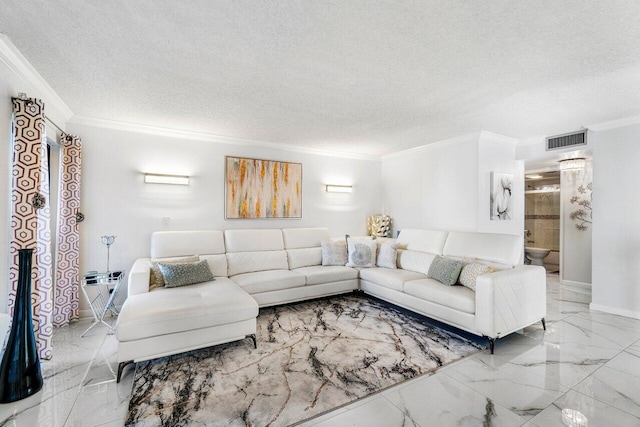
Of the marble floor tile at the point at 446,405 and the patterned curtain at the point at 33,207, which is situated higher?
the patterned curtain at the point at 33,207

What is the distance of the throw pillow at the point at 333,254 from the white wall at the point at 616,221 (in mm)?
3305

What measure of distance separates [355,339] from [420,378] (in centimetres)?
81

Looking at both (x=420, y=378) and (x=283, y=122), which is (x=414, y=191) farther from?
(x=420, y=378)

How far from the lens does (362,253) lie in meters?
4.43

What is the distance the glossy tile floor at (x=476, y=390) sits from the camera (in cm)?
182

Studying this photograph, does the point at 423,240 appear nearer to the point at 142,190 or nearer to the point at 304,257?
the point at 304,257

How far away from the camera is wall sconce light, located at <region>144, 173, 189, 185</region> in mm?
3820

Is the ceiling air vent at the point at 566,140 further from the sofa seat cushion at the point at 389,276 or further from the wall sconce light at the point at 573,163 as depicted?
the sofa seat cushion at the point at 389,276

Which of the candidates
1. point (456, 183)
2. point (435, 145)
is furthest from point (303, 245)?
point (435, 145)

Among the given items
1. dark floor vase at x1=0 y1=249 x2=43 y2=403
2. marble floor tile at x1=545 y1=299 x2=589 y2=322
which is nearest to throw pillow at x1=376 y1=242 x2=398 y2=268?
marble floor tile at x1=545 y1=299 x2=589 y2=322

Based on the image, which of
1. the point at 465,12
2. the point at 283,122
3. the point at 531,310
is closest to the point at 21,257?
the point at 283,122

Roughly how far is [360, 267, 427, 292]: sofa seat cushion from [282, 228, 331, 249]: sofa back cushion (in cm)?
93

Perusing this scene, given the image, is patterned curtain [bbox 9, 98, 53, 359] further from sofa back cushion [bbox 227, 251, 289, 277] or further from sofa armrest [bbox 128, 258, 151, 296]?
sofa back cushion [bbox 227, 251, 289, 277]

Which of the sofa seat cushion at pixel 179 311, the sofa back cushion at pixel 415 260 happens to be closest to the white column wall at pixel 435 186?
the sofa back cushion at pixel 415 260
